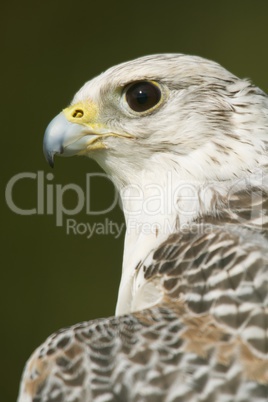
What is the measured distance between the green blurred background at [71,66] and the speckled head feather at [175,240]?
2.24 m

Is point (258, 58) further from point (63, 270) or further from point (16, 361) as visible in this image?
point (16, 361)

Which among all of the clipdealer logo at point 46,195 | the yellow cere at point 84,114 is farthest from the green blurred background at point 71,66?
the yellow cere at point 84,114

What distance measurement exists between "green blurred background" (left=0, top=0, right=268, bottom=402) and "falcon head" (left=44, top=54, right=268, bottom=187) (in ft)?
A: 7.22

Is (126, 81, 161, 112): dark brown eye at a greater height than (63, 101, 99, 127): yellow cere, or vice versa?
(126, 81, 161, 112): dark brown eye

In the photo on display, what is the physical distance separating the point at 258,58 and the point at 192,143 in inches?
99.5

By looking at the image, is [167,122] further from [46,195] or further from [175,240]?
[46,195]

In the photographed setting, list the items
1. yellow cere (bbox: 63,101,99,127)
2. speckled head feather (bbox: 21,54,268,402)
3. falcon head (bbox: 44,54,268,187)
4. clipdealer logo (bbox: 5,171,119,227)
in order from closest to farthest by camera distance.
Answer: speckled head feather (bbox: 21,54,268,402) → falcon head (bbox: 44,54,268,187) → yellow cere (bbox: 63,101,99,127) → clipdealer logo (bbox: 5,171,119,227)

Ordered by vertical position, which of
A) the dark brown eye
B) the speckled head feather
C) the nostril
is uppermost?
the dark brown eye

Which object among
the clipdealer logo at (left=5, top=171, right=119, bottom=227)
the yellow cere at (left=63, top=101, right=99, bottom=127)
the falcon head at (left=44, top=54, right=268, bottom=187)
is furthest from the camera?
the clipdealer logo at (left=5, top=171, right=119, bottom=227)

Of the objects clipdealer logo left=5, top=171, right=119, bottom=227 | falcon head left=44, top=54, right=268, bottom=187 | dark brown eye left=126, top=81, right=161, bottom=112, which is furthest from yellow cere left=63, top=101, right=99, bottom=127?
clipdealer logo left=5, top=171, right=119, bottom=227

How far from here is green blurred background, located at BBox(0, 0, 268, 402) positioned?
185 inches

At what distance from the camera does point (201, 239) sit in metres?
2.05

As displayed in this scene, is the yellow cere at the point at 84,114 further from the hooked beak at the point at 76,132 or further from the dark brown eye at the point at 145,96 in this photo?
the dark brown eye at the point at 145,96

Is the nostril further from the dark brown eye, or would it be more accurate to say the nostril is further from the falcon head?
the dark brown eye
